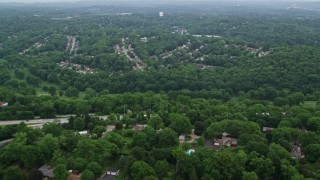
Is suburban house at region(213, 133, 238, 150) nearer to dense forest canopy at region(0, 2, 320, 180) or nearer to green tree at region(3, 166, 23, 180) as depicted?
dense forest canopy at region(0, 2, 320, 180)

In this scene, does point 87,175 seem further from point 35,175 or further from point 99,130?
point 99,130

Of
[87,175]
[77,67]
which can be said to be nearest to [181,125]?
[87,175]

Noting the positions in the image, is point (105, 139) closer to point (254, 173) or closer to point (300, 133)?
point (254, 173)

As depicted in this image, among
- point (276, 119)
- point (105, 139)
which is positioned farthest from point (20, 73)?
point (276, 119)

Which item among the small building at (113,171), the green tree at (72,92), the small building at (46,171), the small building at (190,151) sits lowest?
the green tree at (72,92)

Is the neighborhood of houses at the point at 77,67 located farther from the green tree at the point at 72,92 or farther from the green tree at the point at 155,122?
the green tree at the point at 155,122

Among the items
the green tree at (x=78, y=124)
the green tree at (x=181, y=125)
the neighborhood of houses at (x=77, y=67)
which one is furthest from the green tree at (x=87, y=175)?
the neighborhood of houses at (x=77, y=67)
